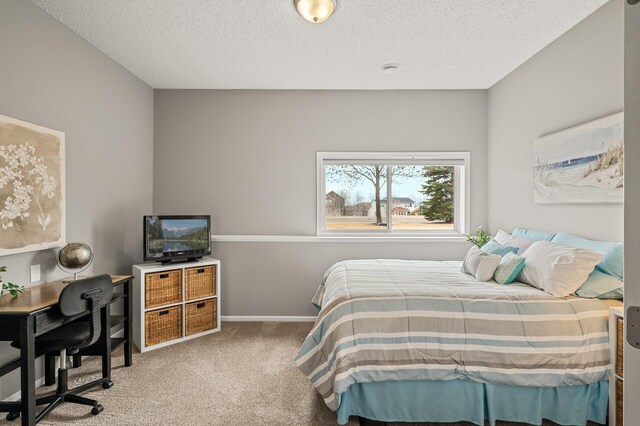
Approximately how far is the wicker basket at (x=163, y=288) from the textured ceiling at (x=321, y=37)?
2.03 metres

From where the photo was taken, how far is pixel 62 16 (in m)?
2.64

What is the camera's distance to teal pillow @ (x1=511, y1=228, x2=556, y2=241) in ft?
9.54

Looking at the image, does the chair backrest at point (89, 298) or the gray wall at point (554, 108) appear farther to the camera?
the gray wall at point (554, 108)

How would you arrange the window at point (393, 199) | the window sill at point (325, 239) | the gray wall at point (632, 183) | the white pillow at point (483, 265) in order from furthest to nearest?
1. the window at point (393, 199)
2. the window sill at point (325, 239)
3. the white pillow at point (483, 265)
4. the gray wall at point (632, 183)

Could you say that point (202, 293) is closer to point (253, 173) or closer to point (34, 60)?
point (253, 173)

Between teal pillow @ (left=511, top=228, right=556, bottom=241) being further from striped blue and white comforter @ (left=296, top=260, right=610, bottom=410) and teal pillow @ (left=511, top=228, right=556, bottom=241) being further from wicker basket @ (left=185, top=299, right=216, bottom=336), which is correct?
wicker basket @ (left=185, top=299, right=216, bottom=336)

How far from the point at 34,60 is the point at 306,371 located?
2.83m

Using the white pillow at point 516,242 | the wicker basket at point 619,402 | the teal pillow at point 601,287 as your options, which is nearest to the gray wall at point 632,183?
the wicker basket at point 619,402

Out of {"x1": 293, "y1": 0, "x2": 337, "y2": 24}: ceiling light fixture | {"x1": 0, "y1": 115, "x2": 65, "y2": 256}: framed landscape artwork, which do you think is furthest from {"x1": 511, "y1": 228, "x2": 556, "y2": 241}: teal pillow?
{"x1": 0, "y1": 115, "x2": 65, "y2": 256}: framed landscape artwork

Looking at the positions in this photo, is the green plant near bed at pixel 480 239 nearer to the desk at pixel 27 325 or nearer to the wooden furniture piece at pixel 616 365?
the wooden furniture piece at pixel 616 365

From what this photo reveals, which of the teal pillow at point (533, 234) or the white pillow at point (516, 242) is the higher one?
the teal pillow at point (533, 234)

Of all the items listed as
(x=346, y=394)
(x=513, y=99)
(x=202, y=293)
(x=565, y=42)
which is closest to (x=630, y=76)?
(x=346, y=394)

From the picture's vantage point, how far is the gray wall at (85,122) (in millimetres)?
2367

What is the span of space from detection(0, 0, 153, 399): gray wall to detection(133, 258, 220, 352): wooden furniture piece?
0.49 meters
